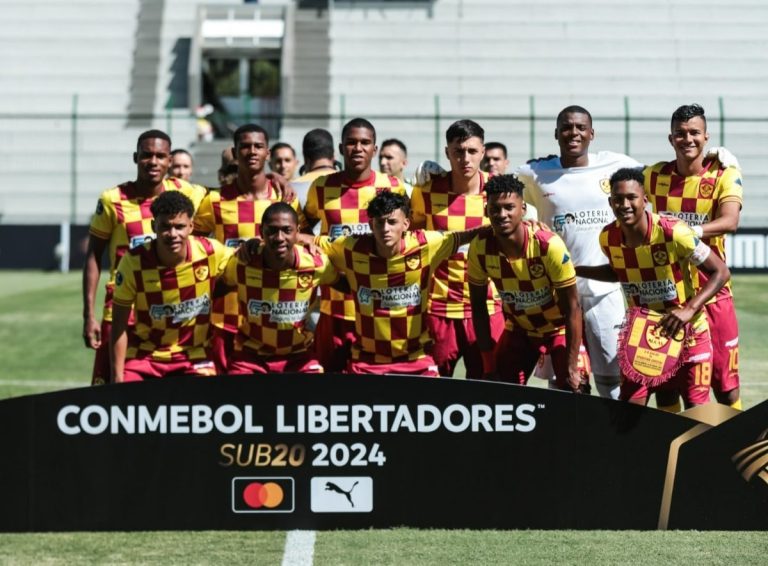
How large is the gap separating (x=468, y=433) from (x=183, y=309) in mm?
1868

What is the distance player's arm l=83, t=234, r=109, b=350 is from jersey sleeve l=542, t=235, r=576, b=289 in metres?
2.48

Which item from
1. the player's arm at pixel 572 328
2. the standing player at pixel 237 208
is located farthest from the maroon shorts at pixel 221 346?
the player's arm at pixel 572 328

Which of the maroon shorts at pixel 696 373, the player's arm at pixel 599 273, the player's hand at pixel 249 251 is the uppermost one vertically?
the player's hand at pixel 249 251

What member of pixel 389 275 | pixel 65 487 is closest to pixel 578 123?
pixel 389 275

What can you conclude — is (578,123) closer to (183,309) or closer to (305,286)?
(305,286)

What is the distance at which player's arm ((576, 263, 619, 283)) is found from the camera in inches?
241

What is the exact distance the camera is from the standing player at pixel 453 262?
6.48m

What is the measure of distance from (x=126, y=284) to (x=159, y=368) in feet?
1.50

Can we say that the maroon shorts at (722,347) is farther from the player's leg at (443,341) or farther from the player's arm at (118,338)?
the player's arm at (118,338)

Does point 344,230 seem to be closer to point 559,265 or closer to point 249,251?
point 249,251

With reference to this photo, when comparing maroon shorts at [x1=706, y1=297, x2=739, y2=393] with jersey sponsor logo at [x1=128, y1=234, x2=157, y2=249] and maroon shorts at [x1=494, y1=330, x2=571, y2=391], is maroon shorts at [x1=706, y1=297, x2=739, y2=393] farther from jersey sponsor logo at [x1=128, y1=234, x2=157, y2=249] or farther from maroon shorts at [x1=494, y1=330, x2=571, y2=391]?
jersey sponsor logo at [x1=128, y1=234, x2=157, y2=249]

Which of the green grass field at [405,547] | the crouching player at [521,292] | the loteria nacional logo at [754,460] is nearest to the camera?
the loteria nacional logo at [754,460]

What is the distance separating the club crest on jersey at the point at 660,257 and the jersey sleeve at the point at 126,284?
2595mm

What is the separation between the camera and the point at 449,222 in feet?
21.3
